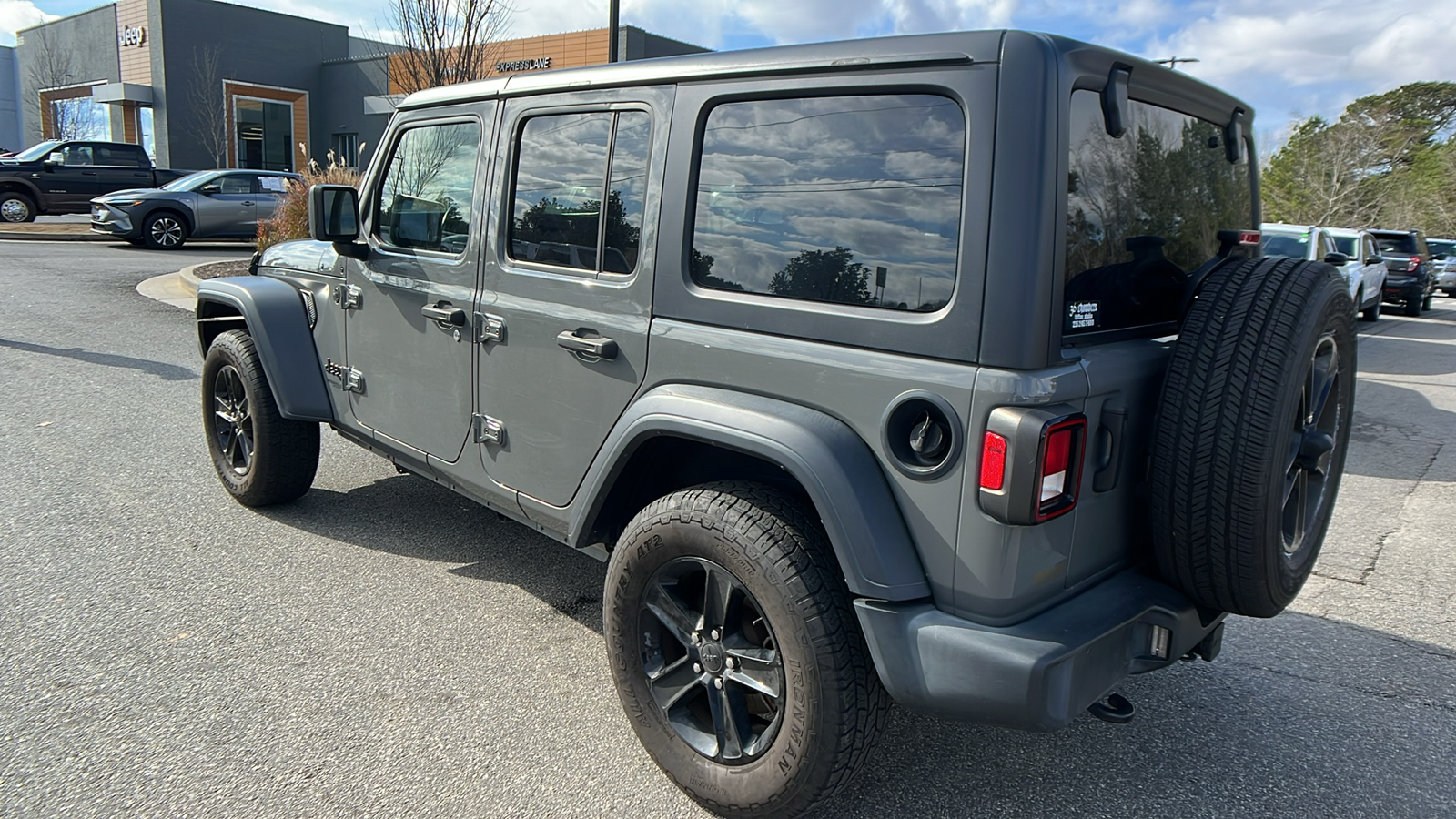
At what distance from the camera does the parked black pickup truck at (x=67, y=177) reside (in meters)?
21.1

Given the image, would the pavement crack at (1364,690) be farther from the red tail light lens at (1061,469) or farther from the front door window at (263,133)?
the front door window at (263,133)

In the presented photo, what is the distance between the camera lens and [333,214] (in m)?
3.79

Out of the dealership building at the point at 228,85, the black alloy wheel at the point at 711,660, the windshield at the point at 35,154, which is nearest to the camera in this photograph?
the black alloy wheel at the point at 711,660

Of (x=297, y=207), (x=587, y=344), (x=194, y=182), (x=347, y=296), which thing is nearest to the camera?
(x=587, y=344)

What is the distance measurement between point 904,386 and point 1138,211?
877mm

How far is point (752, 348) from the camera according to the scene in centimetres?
250

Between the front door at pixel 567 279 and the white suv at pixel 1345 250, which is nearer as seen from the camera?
the front door at pixel 567 279

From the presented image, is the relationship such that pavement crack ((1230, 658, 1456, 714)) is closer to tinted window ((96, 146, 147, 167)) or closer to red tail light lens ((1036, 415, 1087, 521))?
red tail light lens ((1036, 415, 1087, 521))

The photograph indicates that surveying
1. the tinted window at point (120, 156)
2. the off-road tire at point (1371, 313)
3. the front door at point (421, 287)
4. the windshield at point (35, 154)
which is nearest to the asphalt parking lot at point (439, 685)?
the front door at point (421, 287)

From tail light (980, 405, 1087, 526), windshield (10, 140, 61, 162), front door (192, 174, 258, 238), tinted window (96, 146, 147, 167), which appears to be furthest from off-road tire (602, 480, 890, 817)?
windshield (10, 140, 61, 162)

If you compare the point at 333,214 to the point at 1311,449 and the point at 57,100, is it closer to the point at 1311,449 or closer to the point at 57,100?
the point at 1311,449

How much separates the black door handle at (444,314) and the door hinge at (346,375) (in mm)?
660

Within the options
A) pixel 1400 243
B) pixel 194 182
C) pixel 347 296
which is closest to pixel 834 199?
pixel 347 296

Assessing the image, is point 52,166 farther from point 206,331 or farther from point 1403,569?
point 1403,569
